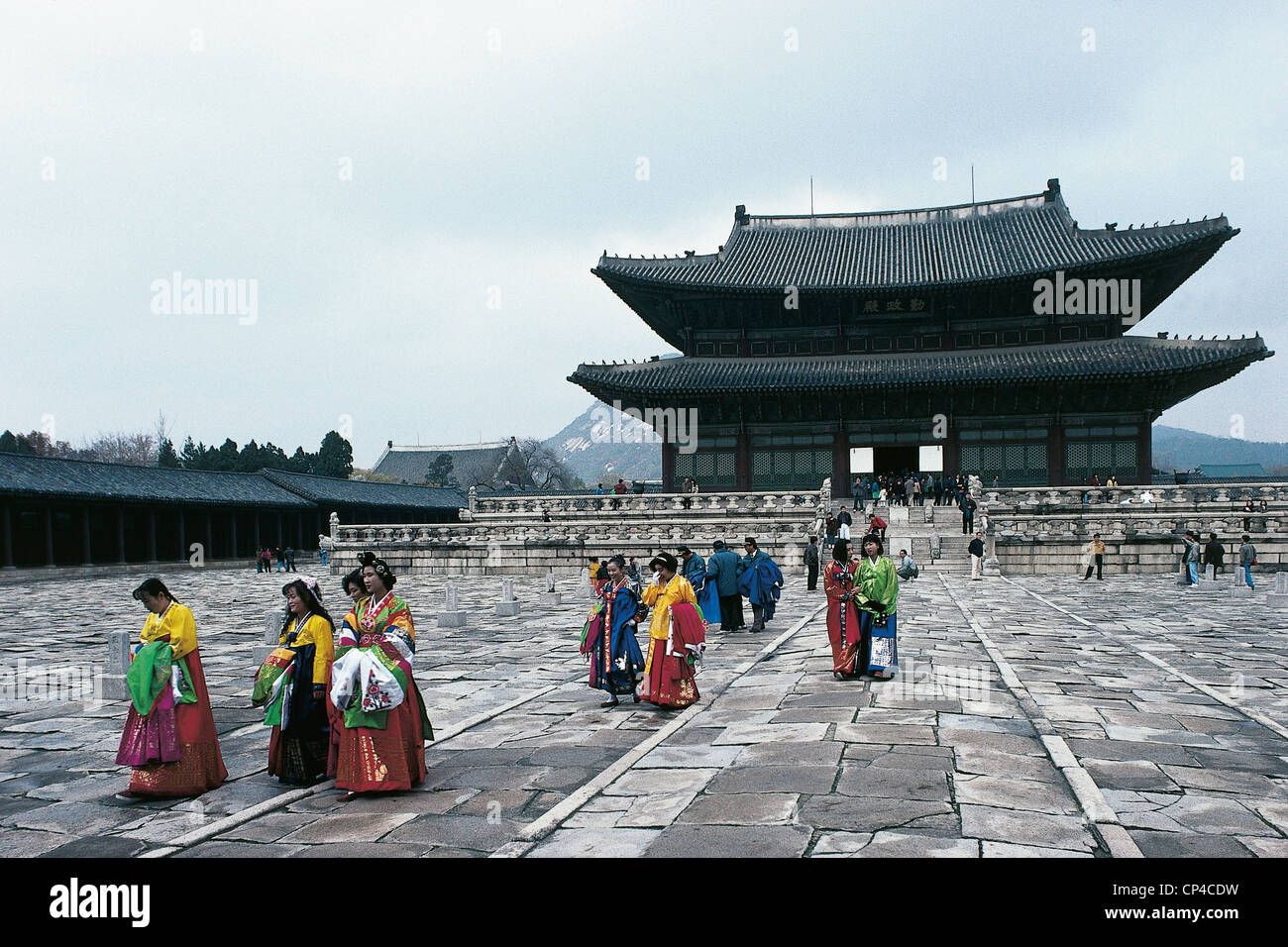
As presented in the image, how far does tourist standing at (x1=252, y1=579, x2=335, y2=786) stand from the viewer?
6453 mm

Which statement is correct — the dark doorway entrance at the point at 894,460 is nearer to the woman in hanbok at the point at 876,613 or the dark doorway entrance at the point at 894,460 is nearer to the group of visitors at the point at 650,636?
the woman in hanbok at the point at 876,613

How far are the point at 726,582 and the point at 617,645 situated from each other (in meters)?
5.65

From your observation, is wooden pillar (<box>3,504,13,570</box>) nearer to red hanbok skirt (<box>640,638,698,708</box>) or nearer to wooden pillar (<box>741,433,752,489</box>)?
wooden pillar (<box>741,433,752,489</box>)

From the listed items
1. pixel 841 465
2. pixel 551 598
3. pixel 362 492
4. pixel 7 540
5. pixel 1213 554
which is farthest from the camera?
pixel 362 492

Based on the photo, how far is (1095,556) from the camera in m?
23.6

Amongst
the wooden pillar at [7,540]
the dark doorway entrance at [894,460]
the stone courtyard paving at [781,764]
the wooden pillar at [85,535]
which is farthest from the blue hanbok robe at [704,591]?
the wooden pillar at [85,535]

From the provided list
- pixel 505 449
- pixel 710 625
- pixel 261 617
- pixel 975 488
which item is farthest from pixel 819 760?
pixel 505 449

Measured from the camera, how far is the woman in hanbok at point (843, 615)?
380 inches

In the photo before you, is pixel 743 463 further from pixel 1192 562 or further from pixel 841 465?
pixel 1192 562

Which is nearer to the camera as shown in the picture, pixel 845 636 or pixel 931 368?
pixel 845 636

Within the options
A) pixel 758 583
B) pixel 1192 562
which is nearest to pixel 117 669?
pixel 758 583

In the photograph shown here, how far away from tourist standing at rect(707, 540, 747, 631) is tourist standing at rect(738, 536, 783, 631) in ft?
0.40

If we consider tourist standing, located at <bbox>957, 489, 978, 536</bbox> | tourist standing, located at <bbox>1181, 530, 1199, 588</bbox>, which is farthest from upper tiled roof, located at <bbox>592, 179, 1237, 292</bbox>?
tourist standing, located at <bbox>1181, 530, 1199, 588</bbox>

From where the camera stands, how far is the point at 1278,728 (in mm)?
7621
